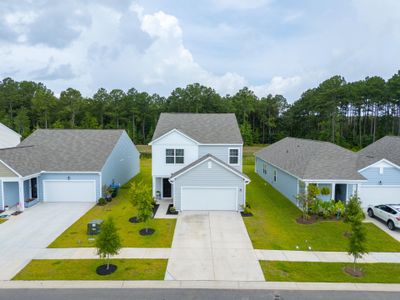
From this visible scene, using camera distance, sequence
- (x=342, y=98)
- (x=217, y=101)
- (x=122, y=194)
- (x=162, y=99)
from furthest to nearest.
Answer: (x=162, y=99)
(x=217, y=101)
(x=342, y=98)
(x=122, y=194)

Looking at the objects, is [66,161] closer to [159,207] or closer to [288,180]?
[159,207]

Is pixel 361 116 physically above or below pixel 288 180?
above

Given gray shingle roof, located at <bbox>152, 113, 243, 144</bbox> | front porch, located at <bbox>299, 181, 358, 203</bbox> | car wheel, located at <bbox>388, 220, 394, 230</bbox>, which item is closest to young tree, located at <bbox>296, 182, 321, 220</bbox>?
front porch, located at <bbox>299, 181, 358, 203</bbox>

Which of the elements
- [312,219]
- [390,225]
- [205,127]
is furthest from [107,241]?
[390,225]

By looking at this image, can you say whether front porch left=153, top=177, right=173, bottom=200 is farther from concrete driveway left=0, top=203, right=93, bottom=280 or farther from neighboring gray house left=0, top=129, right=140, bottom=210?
concrete driveway left=0, top=203, right=93, bottom=280

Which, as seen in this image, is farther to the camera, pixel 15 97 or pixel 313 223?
pixel 15 97

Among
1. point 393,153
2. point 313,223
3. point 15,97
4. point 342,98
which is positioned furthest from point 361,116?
point 15,97

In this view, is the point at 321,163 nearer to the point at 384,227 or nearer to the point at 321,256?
the point at 384,227
